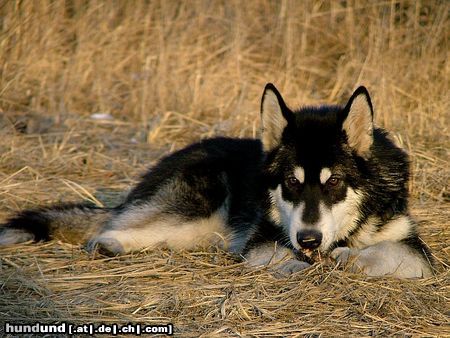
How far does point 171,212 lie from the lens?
5.67m

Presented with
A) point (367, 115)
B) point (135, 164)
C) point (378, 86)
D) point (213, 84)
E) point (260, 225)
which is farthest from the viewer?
point (213, 84)

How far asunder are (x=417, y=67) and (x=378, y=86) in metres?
0.89

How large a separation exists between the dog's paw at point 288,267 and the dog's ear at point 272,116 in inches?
33.2

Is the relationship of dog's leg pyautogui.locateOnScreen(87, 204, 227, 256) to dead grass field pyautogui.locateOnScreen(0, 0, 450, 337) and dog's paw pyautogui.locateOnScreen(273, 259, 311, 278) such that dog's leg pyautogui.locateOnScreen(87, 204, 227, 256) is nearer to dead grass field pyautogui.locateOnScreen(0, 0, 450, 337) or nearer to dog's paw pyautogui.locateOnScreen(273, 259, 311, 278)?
dead grass field pyautogui.locateOnScreen(0, 0, 450, 337)

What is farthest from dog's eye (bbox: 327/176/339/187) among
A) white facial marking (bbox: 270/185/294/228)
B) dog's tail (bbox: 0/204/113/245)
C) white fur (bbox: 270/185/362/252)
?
dog's tail (bbox: 0/204/113/245)

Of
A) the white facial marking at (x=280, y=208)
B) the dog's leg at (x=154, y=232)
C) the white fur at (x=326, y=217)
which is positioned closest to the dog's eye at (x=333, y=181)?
the white fur at (x=326, y=217)

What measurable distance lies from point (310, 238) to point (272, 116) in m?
1.06

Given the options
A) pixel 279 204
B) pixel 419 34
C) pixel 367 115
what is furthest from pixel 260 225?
pixel 419 34

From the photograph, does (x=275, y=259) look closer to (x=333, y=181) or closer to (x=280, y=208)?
(x=280, y=208)

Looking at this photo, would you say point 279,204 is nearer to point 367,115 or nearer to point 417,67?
point 367,115

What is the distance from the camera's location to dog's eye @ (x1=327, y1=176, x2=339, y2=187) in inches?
189

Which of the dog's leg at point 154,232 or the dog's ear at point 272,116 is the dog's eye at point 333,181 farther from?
the dog's leg at point 154,232

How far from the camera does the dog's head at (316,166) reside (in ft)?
15.3

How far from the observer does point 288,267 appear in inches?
192
